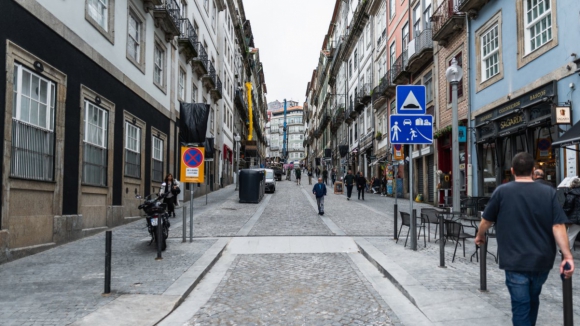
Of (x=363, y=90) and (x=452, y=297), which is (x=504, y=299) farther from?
(x=363, y=90)

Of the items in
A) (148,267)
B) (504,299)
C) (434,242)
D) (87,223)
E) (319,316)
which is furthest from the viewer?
(87,223)

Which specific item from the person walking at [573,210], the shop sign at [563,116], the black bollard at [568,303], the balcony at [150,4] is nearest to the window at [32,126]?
the balcony at [150,4]

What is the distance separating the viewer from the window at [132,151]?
1545 cm

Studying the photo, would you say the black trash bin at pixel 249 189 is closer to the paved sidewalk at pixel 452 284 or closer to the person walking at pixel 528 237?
the paved sidewalk at pixel 452 284

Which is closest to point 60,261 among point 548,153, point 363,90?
point 548,153

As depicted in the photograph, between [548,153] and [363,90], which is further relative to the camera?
[363,90]

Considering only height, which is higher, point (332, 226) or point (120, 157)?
point (120, 157)

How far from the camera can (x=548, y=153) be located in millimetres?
12773

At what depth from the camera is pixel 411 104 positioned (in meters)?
9.66

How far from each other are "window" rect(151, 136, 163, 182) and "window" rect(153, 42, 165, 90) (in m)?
2.26

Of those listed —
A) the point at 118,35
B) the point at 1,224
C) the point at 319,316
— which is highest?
the point at 118,35

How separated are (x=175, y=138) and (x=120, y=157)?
7.56 metres

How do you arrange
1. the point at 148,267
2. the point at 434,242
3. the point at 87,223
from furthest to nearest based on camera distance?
the point at 87,223, the point at 434,242, the point at 148,267

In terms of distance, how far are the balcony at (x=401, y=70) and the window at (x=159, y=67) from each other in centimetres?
1240
